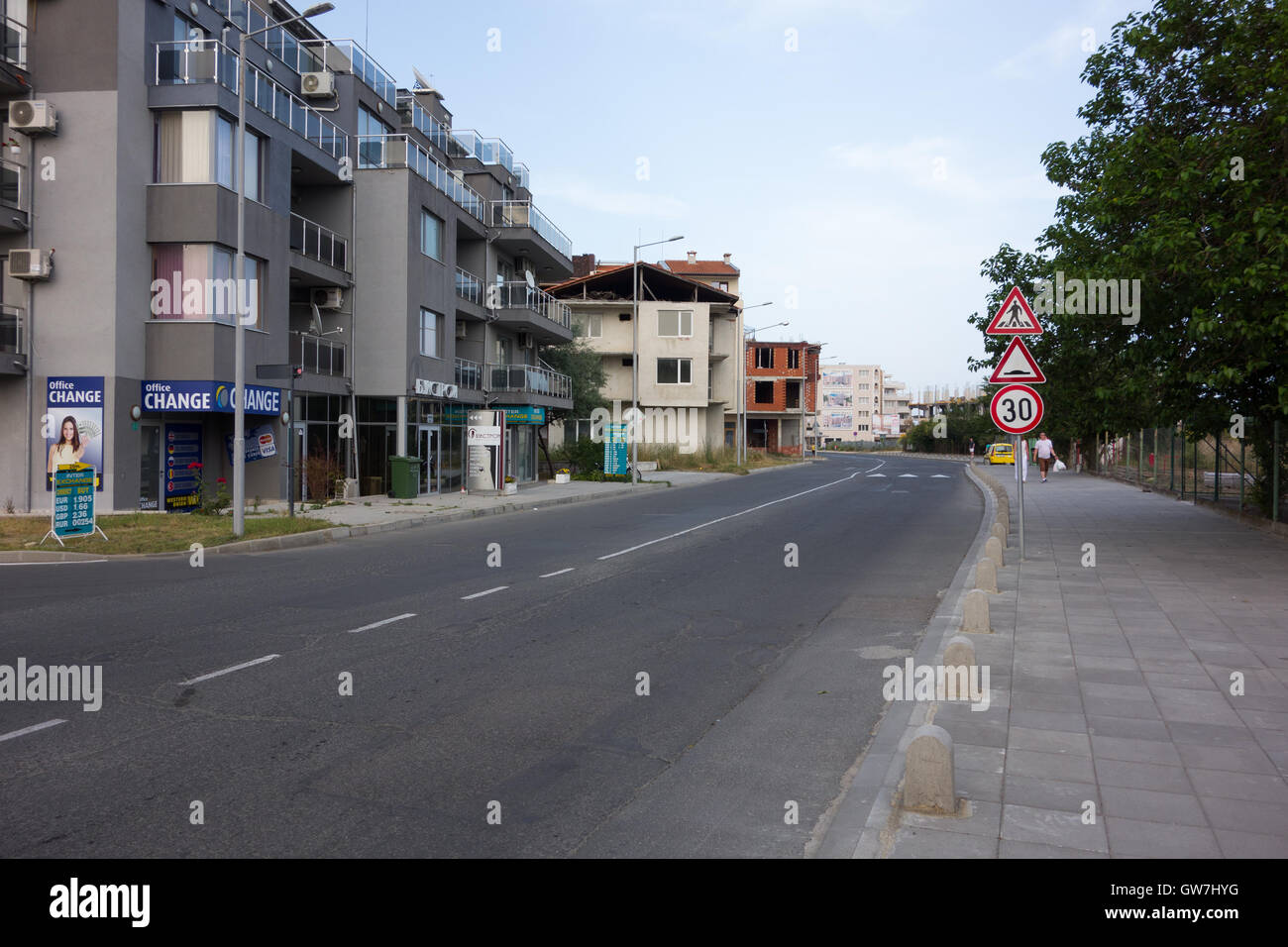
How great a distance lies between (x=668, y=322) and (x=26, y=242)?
42279 millimetres

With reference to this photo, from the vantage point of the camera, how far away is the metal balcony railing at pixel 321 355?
26109mm

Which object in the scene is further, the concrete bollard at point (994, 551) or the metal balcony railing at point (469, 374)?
the metal balcony railing at point (469, 374)

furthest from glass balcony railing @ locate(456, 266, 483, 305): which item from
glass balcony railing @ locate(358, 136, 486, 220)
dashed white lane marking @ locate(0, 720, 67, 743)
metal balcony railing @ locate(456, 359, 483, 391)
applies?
dashed white lane marking @ locate(0, 720, 67, 743)

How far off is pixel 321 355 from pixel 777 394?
63.1 m

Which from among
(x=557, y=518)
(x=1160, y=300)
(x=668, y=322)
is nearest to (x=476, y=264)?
(x=557, y=518)

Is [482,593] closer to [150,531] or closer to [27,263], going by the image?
[150,531]

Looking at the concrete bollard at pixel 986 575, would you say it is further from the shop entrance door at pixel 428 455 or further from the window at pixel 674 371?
the window at pixel 674 371

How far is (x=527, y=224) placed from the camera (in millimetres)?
40688

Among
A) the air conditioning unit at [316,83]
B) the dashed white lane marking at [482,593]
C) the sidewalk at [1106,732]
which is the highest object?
the air conditioning unit at [316,83]

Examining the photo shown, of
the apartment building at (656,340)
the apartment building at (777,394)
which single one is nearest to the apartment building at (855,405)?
the apartment building at (777,394)

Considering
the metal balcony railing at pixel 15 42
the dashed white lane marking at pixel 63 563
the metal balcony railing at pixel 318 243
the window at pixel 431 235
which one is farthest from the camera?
the window at pixel 431 235

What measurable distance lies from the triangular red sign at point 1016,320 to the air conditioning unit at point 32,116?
1935cm

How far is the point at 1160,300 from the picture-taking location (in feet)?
46.8
